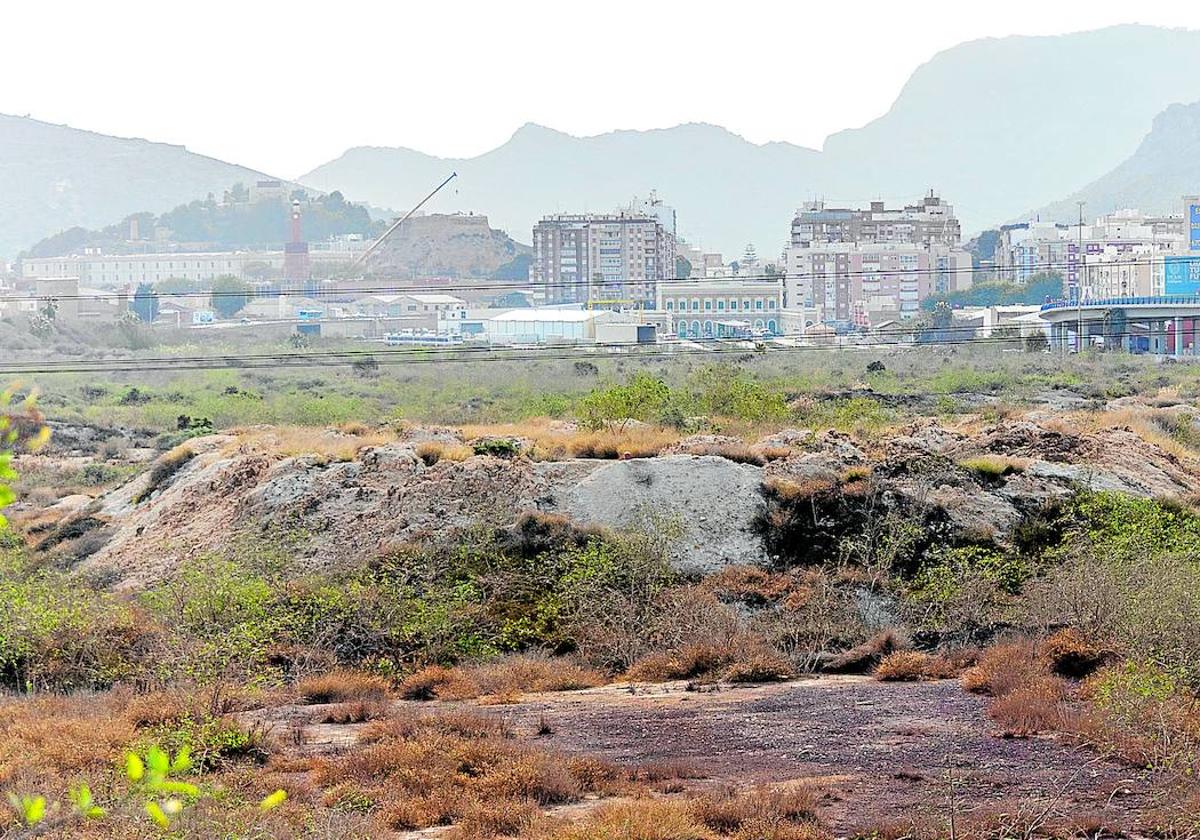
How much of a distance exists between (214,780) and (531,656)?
7851 mm

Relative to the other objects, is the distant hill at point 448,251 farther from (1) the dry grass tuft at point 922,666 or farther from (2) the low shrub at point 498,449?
(1) the dry grass tuft at point 922,666

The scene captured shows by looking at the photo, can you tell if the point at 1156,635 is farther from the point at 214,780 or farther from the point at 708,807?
the point at 214,780

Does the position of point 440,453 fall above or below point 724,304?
below

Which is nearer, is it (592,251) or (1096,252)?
(1096,252)

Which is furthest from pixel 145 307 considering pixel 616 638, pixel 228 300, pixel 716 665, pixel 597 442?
pixel 716 665

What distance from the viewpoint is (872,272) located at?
449 feet

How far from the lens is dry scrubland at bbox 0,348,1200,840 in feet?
39.2

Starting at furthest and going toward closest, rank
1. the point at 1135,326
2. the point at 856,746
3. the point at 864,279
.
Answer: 1. the point at 864,279
2. the point at 1135,326
3. the point at 856,746

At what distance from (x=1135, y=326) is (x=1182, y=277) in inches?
707

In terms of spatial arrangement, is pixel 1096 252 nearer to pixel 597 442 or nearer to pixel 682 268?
pixel 682 268

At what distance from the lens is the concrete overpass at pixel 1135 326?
3255 inches

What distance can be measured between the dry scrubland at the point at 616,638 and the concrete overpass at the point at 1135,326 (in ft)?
161

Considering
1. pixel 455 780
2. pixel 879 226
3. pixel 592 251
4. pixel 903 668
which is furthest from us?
pixel 879 226

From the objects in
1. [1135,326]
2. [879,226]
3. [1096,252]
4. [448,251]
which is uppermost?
[879,226]
